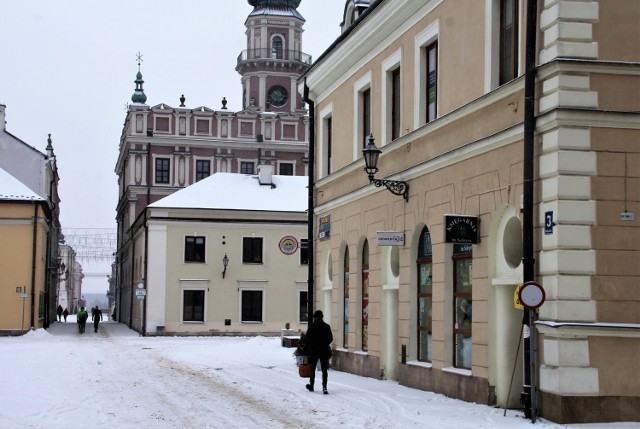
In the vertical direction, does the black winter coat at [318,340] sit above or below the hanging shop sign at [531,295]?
below

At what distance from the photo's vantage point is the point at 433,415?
47.4 feet

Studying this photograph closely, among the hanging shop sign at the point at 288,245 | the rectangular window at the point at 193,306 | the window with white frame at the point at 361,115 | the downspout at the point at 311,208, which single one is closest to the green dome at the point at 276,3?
the hanging shop sign at the point at 288,245

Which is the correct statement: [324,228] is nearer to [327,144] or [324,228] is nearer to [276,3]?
[327,144]

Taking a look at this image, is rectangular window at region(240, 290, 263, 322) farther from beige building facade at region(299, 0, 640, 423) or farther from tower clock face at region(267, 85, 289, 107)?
tower clock face at region(267, 85, 289, 107)

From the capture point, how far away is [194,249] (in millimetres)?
48938

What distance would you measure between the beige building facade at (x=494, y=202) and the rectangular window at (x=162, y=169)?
46601 mm

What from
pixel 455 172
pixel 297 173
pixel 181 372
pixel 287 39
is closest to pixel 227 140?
pixel 297 173

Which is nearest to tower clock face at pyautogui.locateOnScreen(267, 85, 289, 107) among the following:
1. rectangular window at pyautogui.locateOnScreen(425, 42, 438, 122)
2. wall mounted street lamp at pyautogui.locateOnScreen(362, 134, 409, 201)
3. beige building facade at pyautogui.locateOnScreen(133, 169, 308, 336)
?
beige building facade at pyautogui.locateOnScreen(133, 169, 308, 336)

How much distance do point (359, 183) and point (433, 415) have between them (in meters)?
9.24

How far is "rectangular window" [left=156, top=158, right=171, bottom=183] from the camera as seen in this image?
68562 mm

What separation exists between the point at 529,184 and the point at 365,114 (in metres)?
9.79

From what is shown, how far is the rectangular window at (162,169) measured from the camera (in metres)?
68.6

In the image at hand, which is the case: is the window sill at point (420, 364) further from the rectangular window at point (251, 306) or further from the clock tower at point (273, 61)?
the clock tower at point (273, 61)

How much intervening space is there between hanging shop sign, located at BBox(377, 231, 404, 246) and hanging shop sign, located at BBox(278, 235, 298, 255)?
99.8 feet
